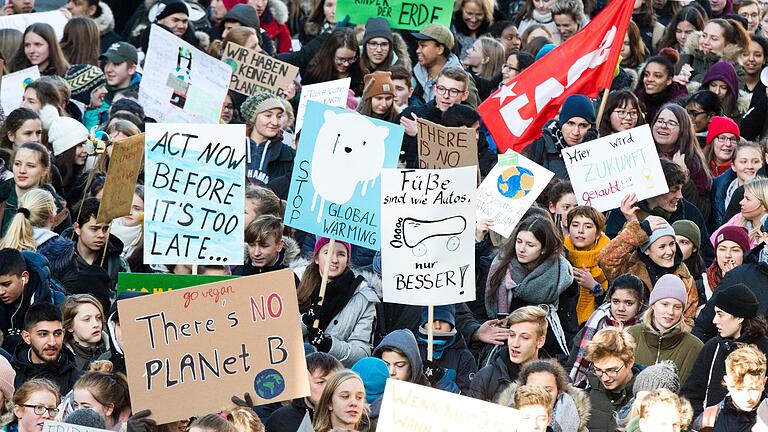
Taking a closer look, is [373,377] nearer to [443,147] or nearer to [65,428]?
[65,428]

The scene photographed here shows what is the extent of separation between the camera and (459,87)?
16.0 m

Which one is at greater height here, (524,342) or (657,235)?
(657,235)

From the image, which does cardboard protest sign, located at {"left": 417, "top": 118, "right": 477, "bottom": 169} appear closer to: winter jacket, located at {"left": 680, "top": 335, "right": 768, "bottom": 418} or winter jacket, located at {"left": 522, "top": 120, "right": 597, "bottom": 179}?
winter jacket, located at {"left": 522, "top": 120, "right": 597, "bottom": 179}

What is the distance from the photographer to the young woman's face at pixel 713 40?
17.7 metres

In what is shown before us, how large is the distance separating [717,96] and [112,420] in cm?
732

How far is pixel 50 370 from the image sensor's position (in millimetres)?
11711

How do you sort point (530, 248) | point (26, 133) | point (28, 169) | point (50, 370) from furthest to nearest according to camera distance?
point (26, 133) < point (28, 169) < point (530, 248) < point (50, 370)

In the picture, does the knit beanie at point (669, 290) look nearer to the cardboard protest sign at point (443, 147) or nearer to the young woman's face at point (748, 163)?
the cardboard protest sign at point (443, 147)


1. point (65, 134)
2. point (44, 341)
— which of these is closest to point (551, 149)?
point (65, 134)

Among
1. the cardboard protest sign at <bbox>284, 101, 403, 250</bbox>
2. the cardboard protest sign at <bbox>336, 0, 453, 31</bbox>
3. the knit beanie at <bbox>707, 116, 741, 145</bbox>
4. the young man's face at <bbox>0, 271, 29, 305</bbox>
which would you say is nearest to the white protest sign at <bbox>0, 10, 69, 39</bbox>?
the cardboard protest sign at <bbox>336, 0, 453, 31</bbox>

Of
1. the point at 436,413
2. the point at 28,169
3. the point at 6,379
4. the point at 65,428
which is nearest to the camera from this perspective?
the point at 436,413

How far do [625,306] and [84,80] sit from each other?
600 centimetres

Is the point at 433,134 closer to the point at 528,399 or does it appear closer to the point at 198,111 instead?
the point at 198,111

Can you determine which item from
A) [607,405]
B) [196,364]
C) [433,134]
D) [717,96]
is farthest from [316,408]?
[717,96]
